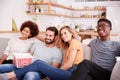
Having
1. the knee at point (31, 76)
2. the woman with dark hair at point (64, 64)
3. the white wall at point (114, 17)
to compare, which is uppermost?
the white wall at point (114, 17)

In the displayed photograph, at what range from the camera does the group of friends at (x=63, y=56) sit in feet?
7.98

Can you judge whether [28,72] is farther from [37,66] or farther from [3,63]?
[3,63]

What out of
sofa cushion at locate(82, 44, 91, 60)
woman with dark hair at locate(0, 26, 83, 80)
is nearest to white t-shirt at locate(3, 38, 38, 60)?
woman with dark hair at locate(0, 26, 83, 80)

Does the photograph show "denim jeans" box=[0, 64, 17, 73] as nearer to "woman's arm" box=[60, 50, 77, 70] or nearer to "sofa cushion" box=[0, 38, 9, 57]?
"woman's arm" box=[60, 50, 77, 70]

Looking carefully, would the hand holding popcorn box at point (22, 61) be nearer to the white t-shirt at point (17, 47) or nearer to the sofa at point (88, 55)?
the white t-shirt at point (17, 47)

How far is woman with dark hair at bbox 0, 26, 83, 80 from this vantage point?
102 inches

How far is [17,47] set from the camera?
3232 millimetres

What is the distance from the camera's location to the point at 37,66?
2.64 metres

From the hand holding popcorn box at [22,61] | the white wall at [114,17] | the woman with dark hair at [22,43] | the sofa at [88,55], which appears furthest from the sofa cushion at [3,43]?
the white wall at [114,17]

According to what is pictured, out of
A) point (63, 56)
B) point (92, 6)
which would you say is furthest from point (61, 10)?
point (63, 56)

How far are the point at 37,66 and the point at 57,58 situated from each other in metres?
0.35

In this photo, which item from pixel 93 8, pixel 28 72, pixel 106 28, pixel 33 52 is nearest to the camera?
pixel 28 72

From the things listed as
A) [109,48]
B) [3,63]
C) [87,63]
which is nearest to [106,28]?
[109,48]

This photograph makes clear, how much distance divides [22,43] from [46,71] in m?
0.80
